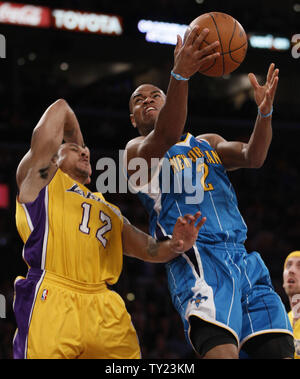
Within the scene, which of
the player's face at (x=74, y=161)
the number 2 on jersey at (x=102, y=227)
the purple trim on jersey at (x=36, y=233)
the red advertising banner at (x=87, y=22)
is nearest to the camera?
the purple trim on jersey at (x=36, y=233)

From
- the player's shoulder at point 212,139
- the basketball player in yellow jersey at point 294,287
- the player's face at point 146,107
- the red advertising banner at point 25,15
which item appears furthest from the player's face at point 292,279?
the red advertising banner at point 25,15

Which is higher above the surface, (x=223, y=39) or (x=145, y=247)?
(x=223, y=39)

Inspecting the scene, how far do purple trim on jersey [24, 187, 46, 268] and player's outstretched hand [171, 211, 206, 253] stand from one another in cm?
81

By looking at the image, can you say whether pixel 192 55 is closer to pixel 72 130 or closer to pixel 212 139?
pixel 212 139

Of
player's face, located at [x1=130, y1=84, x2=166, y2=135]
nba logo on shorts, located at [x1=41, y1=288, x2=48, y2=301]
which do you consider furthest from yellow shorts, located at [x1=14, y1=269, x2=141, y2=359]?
player's face, located at [x1=130, y1=84, x2=166, y2=135]

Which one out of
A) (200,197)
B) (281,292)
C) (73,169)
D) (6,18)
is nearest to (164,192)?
(200,197)

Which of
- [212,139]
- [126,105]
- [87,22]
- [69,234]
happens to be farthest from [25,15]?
[69,234]

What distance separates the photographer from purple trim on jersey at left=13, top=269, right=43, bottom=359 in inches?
132

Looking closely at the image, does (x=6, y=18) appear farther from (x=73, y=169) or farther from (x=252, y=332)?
(x=252, y=332)

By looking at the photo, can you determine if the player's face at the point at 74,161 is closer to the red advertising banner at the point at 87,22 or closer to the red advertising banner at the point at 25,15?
the red advertising banner at the point at 25,15

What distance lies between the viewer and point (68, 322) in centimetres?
335

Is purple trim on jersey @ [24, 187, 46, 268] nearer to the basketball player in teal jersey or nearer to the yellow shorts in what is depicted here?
the yellow shorts

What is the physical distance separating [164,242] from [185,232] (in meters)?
0.26

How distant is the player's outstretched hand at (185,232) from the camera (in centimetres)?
341
